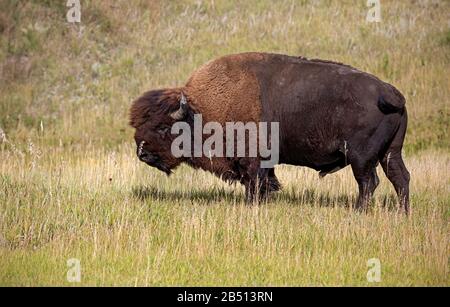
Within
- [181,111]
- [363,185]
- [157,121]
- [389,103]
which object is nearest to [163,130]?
[157,121]

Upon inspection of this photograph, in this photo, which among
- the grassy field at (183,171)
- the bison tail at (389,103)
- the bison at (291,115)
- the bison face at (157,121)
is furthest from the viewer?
the bison face at (157,121)

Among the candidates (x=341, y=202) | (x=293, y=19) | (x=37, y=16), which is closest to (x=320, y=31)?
(x=293, y=19)

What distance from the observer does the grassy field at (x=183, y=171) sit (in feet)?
23.4

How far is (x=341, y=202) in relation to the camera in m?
10.1

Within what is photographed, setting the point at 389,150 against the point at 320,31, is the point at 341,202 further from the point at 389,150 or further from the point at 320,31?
the point at 320,31

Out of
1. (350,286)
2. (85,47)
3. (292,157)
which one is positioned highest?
Result: (85,47)

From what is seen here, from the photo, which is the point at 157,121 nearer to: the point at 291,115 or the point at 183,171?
the point at 291,115

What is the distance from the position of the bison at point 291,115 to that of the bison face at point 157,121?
0.01 metres

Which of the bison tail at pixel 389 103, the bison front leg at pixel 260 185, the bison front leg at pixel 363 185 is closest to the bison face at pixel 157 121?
the bison front leg at pixel 260 185

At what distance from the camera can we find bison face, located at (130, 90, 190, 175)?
31.4 feet

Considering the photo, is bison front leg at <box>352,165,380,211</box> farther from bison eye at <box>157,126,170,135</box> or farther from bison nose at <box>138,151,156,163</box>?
bison nose at <box>138,151,156,163</box>

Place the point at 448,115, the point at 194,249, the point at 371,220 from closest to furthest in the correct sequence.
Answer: the point at 194,249 < the point at 371,220 < the point at 448,115

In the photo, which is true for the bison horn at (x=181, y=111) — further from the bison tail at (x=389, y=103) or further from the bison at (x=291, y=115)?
the bison tail at (x=389, y=103)

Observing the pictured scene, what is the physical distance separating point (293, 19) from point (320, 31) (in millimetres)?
1193
